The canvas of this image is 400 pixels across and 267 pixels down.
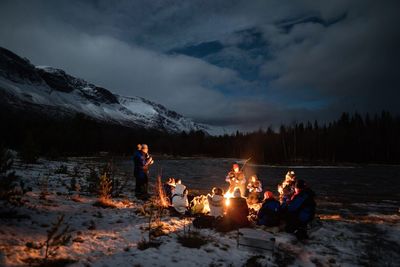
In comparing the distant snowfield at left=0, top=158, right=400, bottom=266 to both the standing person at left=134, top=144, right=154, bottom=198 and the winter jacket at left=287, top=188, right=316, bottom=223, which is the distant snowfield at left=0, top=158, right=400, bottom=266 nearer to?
the winter jacket at left=287, top=188, right=316, bottom=223

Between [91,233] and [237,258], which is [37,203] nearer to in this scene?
[91,233]

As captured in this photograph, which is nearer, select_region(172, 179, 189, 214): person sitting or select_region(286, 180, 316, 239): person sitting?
select_region(286, 180, 316, 239): person sitting

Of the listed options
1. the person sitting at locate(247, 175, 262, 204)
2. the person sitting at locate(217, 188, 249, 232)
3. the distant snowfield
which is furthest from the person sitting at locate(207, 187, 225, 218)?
the person sitting at locate(247, 175, 262, 204)

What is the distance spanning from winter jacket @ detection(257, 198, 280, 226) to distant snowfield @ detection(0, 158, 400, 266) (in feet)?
2.42

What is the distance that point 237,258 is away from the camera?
6.89 m

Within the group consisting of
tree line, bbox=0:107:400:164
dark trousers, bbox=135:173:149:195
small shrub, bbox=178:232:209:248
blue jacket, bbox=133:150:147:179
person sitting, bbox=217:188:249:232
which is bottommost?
small shrub, bbox=178:232:209:248

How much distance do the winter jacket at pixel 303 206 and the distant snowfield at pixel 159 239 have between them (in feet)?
2.34

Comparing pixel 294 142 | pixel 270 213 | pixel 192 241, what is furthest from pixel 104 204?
pixel 294 142

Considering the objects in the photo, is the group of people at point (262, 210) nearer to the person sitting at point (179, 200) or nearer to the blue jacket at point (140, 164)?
the person sitting at point (179, 200)

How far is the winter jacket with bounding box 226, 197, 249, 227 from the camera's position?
9.36 metres

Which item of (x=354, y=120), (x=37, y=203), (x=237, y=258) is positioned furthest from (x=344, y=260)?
(x=354, y=120)

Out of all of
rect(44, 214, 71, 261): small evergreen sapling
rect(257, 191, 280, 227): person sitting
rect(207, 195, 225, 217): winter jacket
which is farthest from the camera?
rect(207, 195, 225, 217): winter jacket

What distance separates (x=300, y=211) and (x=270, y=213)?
109 cm

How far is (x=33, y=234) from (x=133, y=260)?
100 inches
